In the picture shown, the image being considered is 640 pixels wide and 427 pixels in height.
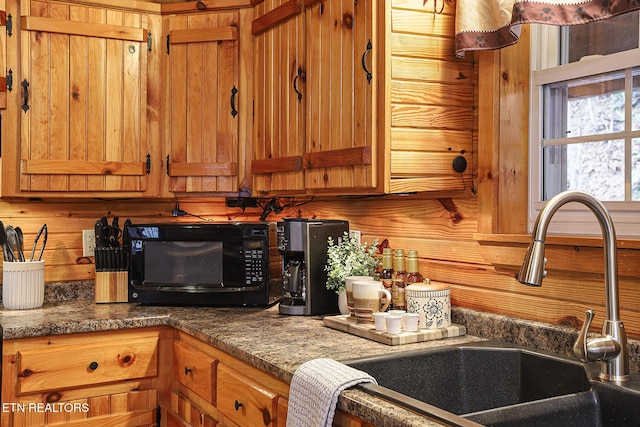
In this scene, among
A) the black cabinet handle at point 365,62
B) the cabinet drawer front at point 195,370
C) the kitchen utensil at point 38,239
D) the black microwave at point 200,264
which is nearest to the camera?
the black cabinet handle at point 365,62

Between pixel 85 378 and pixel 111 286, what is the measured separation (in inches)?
18.3

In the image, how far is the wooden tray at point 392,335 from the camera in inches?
71.9

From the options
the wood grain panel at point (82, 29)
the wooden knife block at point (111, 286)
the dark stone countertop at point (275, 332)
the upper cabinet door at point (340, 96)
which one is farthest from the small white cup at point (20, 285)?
the upper cabinet door at point (340, 96)

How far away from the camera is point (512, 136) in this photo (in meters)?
1.93

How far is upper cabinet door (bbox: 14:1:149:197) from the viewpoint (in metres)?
2.53

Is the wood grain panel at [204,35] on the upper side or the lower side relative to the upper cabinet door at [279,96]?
upper

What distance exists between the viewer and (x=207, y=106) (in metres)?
2.71

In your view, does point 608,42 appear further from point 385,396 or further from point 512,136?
point 385,396

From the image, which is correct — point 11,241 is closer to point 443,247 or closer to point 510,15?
point 443,247

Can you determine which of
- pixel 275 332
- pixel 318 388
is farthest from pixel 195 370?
pixel 318 388

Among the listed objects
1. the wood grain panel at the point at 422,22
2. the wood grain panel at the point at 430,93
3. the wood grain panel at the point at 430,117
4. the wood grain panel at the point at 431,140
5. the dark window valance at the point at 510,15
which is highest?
the wood grain panel at the point at 422,22

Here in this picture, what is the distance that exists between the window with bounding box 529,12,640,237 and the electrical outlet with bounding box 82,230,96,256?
72.3 inches

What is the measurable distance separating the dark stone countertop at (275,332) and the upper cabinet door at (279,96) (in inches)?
19.7

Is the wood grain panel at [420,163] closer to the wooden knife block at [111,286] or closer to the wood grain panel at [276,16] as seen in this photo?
the wood grain panel at [276,16]
